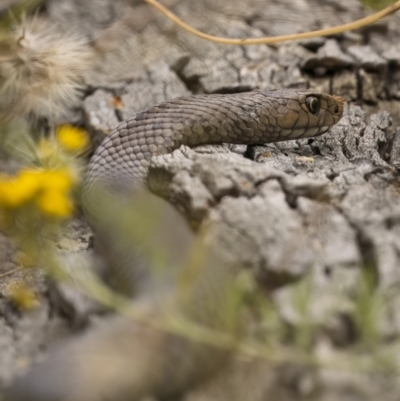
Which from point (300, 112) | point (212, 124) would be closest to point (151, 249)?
point (212, 124)

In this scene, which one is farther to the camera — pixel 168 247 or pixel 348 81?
pixel 348 81

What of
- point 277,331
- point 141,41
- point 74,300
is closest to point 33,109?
point 141,41

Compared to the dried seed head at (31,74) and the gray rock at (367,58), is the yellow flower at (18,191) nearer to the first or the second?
the dried seed head at (31,74)

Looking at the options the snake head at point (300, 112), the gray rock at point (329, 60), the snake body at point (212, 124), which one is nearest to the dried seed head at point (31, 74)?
the snake body at point (212, 124)

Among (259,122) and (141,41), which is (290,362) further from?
(141,41)

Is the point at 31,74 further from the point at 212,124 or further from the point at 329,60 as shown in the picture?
the point at 329,60

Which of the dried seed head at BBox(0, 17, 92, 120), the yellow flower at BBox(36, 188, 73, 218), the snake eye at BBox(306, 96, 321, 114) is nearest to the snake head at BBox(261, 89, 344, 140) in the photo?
the snake eye at BBox(306, 96, 321, 114)
